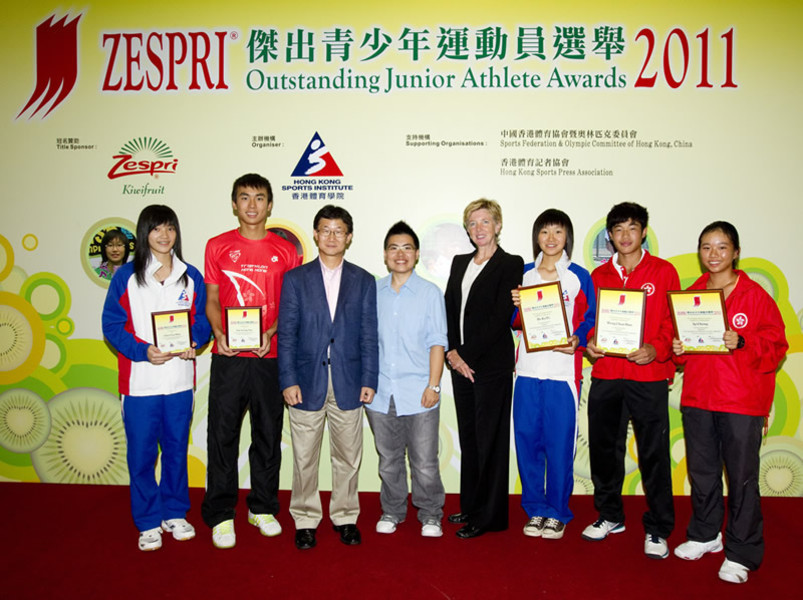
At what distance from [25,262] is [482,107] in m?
3.63

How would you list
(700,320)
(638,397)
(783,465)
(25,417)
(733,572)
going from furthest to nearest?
(25,417), (783,465), (638,397), (700,320), (733,572)

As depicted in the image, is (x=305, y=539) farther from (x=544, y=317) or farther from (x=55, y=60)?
(x=55, y=60)

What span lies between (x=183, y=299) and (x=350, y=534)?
1653 millimetres

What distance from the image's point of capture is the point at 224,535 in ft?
9.69

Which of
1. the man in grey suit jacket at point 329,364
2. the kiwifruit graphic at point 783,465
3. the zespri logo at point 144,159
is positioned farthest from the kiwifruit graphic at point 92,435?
the kiwifruit graphic at point 783,465

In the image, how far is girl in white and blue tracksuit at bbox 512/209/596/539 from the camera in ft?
9.98

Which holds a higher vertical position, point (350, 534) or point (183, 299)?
point (183, 299)

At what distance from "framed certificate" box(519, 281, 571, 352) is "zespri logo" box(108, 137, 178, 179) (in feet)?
9.08

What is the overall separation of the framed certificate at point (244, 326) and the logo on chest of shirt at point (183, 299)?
1.00ft

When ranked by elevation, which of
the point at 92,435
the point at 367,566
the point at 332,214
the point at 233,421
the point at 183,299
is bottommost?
the point at 367,566

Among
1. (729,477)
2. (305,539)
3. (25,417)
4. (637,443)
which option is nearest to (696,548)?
(729,477)

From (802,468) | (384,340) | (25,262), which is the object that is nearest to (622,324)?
(384,340)

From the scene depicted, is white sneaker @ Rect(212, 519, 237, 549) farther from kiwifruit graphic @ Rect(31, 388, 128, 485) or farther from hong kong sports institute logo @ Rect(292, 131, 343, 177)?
hong kong sports institute logo @ Rect(292, 131, 343, 177)

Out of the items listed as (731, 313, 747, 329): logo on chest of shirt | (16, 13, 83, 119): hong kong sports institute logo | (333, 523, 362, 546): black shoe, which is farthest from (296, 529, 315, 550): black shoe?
(16, 13, 83, 119): hong kong sports institute logo
